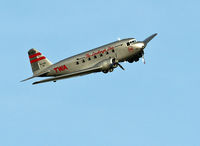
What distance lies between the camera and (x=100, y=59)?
4959cm

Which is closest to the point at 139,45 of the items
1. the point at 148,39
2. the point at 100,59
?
the point at 100,59

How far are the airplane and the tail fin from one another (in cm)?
165

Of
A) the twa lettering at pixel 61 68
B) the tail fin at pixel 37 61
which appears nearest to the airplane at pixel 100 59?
the twa lettering at pixel 61 68

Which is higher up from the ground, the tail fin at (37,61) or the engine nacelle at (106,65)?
the tail fin at (37,61)

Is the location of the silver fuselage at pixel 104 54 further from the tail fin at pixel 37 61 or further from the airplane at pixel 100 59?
the tail fin at pixel 37 61

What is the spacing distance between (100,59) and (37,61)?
9.72 m

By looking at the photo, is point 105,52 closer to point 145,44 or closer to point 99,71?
point 99,71

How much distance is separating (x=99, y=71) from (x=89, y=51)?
3.49m

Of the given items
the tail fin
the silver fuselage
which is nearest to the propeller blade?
the silver fuselage

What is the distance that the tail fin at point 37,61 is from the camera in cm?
5356

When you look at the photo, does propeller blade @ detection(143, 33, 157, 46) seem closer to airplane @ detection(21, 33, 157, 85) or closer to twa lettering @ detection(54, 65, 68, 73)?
airplane @ detection(21, 33, 157, 85)

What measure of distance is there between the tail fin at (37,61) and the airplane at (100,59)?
5.42ft

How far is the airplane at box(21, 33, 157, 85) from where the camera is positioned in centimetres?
4819

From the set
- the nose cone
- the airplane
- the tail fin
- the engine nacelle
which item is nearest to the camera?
the engine nacelle
